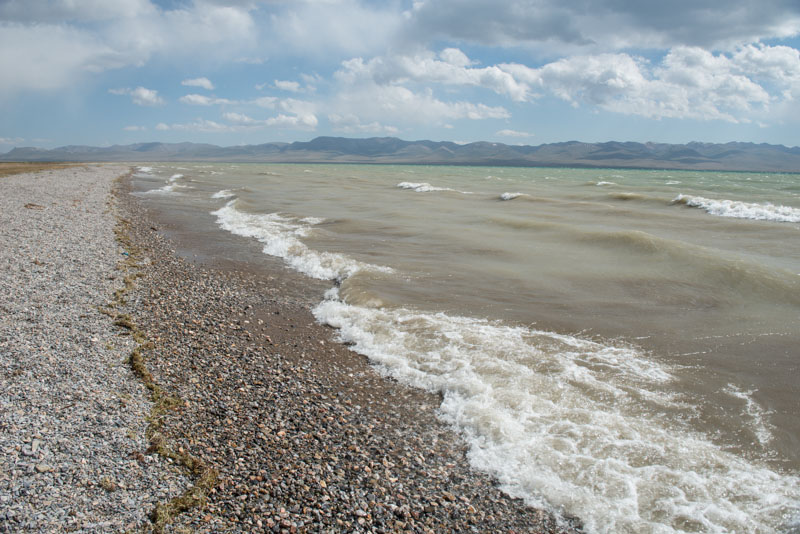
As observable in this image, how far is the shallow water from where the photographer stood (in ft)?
15.7

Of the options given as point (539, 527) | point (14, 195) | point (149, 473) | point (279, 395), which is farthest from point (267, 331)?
point (14, 195)

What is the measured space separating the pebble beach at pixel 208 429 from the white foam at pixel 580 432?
13.4 inches

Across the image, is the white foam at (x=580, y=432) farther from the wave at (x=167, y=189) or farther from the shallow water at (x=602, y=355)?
the wave at (x=167, y=189)

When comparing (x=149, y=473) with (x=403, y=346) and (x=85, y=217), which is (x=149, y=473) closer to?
(x=403, y=346)

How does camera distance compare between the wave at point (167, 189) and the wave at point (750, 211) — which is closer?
the wave at point (750, 211)

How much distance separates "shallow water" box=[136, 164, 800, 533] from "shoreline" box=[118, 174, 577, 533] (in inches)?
17.0

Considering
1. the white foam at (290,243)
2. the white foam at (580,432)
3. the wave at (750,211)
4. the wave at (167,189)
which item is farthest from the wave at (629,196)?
the wave at (167,189)

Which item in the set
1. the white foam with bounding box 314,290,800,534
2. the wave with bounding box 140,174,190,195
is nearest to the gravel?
the white foam with bounding box 314,290,800,534

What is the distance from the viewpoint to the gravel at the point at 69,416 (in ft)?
12.3

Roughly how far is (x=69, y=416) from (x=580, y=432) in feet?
19.0

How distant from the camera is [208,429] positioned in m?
5.18

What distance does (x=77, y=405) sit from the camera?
5172mm

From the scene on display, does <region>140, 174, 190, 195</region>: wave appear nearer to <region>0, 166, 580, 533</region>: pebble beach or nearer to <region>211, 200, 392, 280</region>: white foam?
<region>211, 200, 392, 280</region>: white foam

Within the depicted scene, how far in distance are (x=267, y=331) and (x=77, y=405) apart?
3.43 metres
